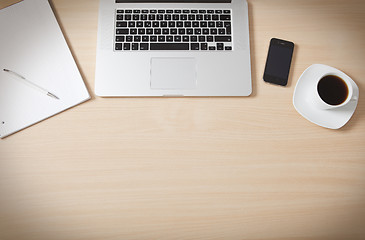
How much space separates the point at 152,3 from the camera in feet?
2.50

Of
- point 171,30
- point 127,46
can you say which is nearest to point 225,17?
point 171,30

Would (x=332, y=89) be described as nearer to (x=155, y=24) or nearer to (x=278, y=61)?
(x=278, y=61)

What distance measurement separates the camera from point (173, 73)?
736mm

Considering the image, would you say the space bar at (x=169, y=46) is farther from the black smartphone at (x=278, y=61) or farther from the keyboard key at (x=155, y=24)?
the black smartphone at (x=278, y=61)

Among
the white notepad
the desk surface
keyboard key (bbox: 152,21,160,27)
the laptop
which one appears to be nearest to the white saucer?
the desk surface

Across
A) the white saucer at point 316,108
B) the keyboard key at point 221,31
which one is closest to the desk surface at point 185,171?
the white saucer at point 316,108

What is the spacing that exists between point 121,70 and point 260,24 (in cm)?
42

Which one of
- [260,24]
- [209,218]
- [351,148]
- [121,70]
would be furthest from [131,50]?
[351,148]

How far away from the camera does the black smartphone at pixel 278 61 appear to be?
739 mm

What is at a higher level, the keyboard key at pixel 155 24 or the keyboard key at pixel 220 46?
the keyboard key at pixel 155 24

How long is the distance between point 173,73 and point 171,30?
122 millimetres

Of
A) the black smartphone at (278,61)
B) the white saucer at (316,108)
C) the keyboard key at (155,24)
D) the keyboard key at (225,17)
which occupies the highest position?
the keyboard key at (225,17)

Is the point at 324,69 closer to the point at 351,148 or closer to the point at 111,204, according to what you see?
the point at 351,148

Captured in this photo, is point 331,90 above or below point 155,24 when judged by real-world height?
below
